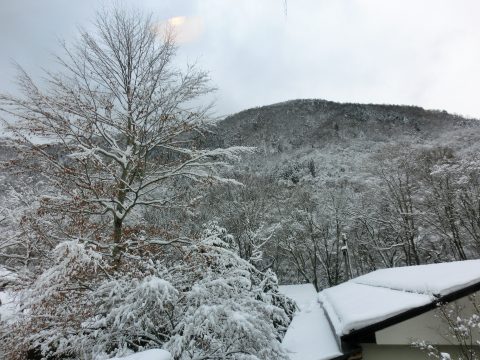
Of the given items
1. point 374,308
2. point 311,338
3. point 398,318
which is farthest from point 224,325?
point 398,318

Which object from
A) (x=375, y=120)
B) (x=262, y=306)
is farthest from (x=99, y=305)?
(x=375, y=120)

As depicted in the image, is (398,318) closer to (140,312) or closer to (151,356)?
(151,356)

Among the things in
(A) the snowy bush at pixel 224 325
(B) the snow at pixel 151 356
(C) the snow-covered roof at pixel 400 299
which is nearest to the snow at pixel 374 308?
(C) the snow-covered roof at pixel 400 299

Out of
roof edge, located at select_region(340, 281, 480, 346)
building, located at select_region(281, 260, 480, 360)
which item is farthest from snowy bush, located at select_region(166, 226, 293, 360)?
roof edge, located at select_region(340, 281, 480, 346)

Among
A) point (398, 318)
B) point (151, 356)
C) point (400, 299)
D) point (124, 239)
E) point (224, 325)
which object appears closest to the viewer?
point (151, 356)

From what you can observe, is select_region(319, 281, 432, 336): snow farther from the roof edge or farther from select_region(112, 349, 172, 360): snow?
select_region(112, 349, 172, 360): snow

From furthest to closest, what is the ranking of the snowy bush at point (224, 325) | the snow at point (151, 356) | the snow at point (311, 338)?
the snowy bush at point (224, 325)
the snow at point (311, 338)
the snow at point (151, 356)

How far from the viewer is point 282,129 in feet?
243

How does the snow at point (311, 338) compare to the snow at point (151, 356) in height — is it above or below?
below

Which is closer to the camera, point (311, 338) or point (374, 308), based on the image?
point (374, 308)

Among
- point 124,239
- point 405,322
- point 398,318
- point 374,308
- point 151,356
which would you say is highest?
point 124,239

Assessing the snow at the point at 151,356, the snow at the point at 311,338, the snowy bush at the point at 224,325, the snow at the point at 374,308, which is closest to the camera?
the snow at the point at 151,356

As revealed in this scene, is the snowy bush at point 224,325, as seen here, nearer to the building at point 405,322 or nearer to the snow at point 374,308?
the building at point 405,322

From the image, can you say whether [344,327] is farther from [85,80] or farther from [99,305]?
[85,80]
